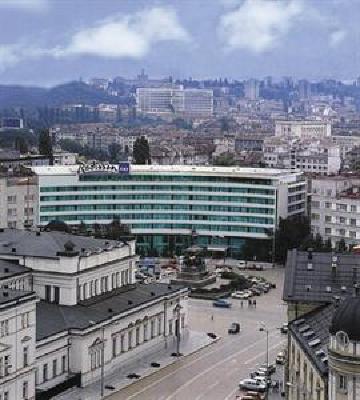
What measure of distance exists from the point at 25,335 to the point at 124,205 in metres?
61.9

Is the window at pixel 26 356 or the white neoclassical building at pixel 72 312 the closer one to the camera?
the white neoclassical building at pixel 72 312

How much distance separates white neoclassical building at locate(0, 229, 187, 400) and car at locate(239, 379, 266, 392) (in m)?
8.37

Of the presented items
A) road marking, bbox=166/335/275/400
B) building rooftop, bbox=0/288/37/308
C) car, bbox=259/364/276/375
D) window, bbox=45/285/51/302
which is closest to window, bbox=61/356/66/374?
window, bbox=45/285/51/302

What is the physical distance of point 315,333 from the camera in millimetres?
54125

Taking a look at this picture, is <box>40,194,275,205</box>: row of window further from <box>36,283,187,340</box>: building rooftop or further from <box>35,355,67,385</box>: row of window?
<box>35,355,67,385</box>: row of window

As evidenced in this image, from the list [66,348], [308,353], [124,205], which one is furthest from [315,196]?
[308,353]

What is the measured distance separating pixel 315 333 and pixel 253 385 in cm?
1251

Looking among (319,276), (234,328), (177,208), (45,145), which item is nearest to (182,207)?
(177,208)

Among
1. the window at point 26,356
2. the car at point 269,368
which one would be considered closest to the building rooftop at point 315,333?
the car at point 269,368

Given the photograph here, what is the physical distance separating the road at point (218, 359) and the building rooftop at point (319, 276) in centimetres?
760

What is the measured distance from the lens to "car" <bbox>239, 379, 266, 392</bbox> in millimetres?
65312

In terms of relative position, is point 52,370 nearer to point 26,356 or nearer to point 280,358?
point 26,356

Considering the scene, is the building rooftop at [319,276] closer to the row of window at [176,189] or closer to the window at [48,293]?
the window at [48,293]

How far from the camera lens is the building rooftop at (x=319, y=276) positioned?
61.8 m
